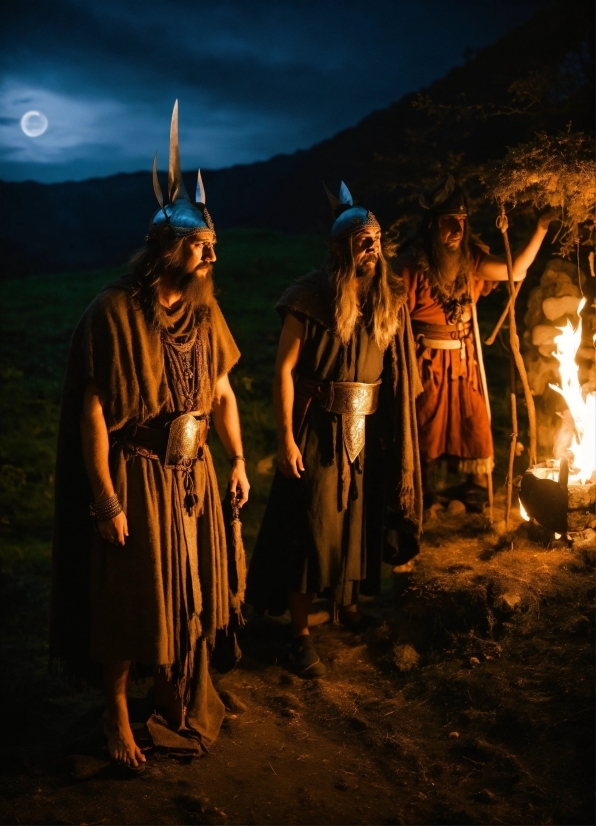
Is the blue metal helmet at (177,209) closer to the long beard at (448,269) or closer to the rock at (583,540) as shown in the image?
the long beard at (448,269)

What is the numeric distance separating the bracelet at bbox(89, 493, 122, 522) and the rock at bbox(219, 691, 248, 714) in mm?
1415

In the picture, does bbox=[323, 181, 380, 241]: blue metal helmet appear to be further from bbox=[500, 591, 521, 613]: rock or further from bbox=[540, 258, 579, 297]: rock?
bbox=[540, 258, 579, 297]: rock

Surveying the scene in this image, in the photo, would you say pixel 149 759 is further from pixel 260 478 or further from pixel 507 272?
pixel 260 478

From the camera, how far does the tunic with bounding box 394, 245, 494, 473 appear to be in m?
5.05

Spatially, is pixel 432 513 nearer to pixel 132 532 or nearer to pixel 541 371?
pixel 541 371

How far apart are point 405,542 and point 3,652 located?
254cm

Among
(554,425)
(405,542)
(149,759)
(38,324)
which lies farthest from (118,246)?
(149,759)

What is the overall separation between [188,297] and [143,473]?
0.75 m

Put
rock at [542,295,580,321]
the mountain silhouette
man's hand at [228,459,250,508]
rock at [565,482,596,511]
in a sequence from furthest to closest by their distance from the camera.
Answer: the mountain silhouette < rock at [542,295,580,321] < rock at [565,482,596,511] < man's hand at [228,459,250,508]

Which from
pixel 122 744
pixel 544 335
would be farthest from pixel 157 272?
pixel 544 335

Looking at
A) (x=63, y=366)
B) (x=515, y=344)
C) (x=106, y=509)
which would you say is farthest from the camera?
(x=63, y=366)

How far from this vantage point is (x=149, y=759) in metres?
3.53

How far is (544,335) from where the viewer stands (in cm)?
619

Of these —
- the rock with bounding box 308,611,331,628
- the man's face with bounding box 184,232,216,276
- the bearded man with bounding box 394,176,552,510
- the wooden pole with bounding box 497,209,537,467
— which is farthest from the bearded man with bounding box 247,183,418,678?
the wooden pole with bounding box 497,209,537,467
